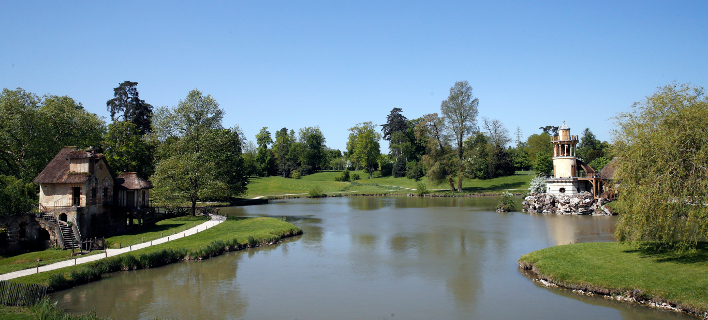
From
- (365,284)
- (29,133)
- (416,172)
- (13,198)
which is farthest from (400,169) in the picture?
(365,284)

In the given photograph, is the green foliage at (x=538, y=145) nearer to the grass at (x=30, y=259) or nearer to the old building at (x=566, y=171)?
the old building at (x=566, y=171)

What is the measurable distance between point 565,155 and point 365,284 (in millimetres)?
36234

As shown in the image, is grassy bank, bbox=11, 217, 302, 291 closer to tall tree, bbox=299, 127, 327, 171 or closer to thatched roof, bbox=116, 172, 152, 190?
thatched roof, bbox=116, 172, 152, 190

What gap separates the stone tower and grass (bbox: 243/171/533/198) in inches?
940

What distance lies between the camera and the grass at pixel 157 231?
30.5m

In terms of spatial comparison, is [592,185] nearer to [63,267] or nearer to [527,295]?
[527,295]

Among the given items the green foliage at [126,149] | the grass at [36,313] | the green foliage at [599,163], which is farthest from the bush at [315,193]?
the grass at [36,313]

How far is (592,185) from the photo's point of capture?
5116 cm

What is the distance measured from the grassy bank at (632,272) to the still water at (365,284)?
0.64 metres

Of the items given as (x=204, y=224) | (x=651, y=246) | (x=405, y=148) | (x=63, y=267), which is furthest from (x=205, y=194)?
(x=405, y=148)

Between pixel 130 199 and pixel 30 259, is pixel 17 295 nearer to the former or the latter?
pixel 30 259

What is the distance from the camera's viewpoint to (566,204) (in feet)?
151

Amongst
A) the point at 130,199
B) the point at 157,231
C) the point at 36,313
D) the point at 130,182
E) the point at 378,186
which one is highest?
the point at 130,182

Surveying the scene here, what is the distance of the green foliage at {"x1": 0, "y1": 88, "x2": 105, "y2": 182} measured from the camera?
37.7 meters
